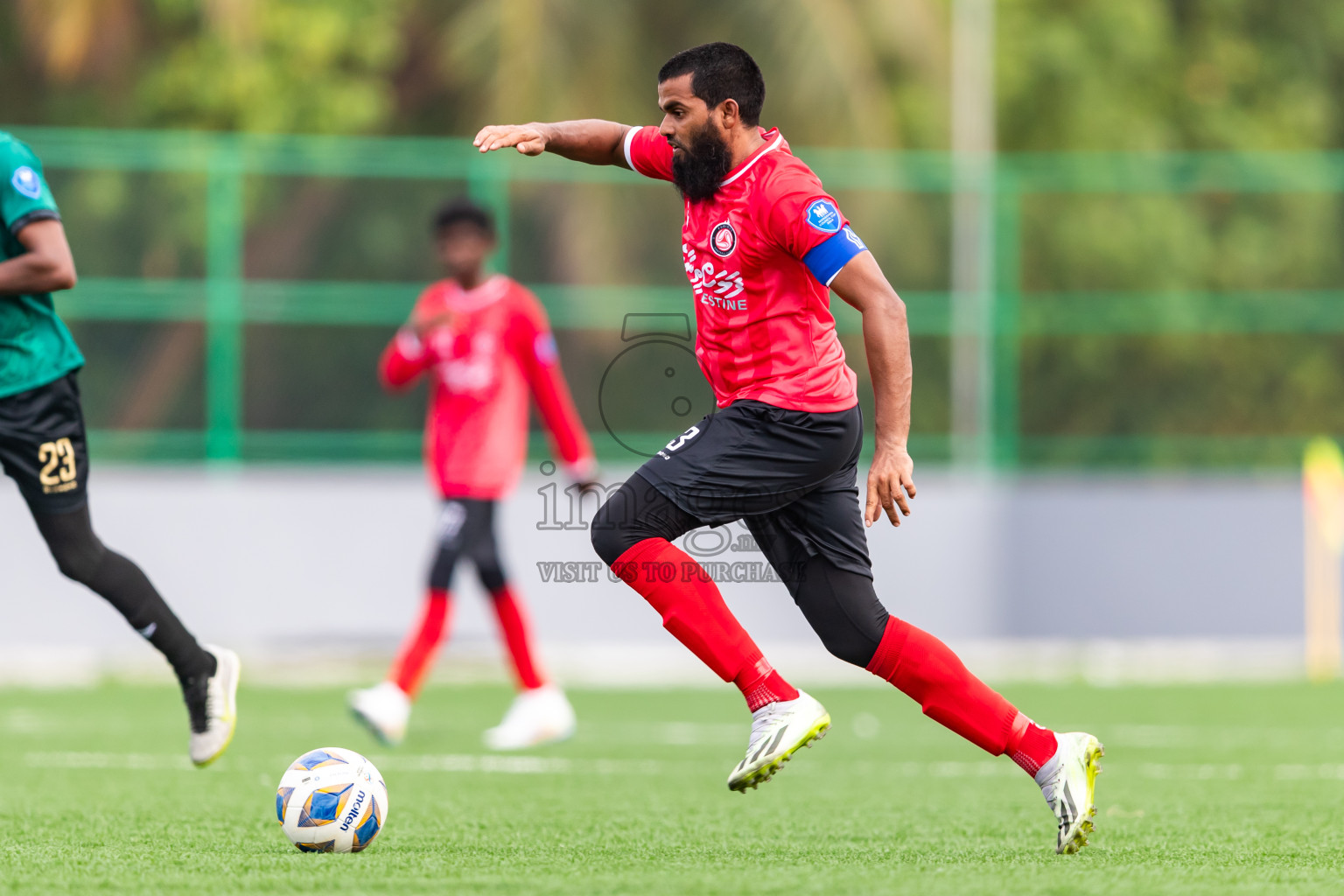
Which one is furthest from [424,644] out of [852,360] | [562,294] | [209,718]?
[852,360]

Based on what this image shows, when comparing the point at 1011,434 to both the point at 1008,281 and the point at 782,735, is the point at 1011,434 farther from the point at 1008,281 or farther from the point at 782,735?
the point at 782,735

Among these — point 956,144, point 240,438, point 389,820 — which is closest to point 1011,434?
point 956,144

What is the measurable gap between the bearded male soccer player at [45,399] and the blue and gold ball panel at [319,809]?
133 cm

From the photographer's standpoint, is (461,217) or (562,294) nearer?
(461,217)

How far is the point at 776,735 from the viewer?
4.92 metres

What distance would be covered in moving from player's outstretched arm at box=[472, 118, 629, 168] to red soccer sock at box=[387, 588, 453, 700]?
344 centimetres

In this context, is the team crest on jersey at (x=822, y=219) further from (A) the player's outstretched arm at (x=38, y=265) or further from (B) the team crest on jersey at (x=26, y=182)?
(B) the team crest on jersey at (x=26, y=182)

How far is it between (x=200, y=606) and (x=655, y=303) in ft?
13.5

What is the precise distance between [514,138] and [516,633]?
13.4 ft

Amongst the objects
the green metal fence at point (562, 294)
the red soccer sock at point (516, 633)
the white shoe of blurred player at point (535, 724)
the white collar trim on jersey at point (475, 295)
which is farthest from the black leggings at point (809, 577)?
the green metal fence at point (562, 294)

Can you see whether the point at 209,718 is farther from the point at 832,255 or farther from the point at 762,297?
the point at 832,255


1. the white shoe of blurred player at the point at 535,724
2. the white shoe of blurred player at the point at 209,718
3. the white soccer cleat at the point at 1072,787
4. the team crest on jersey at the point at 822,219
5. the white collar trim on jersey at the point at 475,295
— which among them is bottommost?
the white shoe of blurred player at the point at 535,724

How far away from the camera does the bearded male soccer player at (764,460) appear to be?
5.13 m

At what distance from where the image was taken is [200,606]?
518 inches
